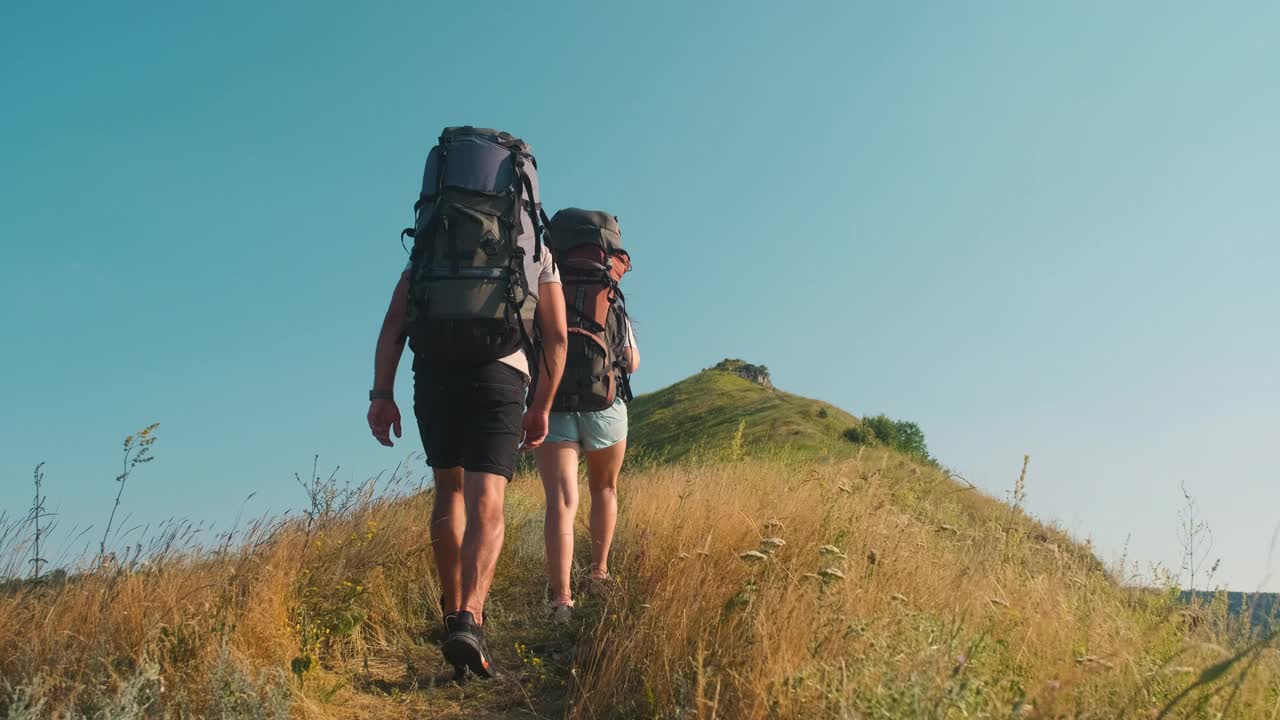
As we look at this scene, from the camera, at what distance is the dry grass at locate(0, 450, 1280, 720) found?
117 inches

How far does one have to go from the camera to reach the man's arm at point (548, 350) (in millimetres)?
3904

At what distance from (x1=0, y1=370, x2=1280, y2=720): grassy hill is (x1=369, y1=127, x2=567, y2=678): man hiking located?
2.17ft

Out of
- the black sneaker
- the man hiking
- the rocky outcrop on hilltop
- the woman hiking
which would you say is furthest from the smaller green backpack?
the rocky outcrop on hilltop

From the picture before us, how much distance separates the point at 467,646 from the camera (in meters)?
3.69

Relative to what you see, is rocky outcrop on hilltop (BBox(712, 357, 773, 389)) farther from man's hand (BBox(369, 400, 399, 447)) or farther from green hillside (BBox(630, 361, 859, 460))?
man's hand (BBox(369, 400, 399, 447))

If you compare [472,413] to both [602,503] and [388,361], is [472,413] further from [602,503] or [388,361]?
[602,503]

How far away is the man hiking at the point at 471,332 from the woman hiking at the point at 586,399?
27.9 inches

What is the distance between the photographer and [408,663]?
13.9ft

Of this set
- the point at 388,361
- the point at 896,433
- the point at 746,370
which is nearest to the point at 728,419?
the point at 896,433

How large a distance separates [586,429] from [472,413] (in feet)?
3.74

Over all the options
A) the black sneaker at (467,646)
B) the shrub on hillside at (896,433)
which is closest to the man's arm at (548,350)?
the black sneaker at (467,646)

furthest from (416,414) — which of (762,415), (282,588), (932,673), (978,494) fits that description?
(762,415)

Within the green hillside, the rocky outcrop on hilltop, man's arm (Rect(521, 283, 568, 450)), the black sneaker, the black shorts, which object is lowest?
the black sneaker

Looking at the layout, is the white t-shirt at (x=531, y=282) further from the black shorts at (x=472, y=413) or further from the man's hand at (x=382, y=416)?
the man's hand at (x=382, y=416)
